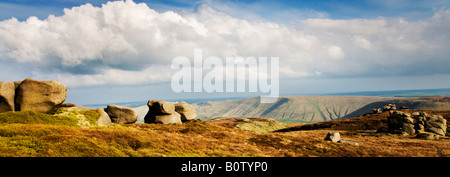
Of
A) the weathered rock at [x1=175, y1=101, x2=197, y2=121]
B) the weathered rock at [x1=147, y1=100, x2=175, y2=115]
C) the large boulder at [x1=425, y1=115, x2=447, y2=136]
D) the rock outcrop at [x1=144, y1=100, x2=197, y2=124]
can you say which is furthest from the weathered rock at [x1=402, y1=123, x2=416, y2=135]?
the weathered rock at [x1=147, y1=100, x2=175, y2=115]

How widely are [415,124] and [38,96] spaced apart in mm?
67422

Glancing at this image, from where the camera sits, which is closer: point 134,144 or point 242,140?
point 134,144

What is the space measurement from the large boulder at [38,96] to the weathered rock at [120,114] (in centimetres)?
866

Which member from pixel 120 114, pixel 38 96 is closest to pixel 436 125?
pixel 120 114

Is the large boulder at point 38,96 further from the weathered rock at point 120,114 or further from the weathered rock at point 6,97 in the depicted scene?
the weathered rock at point 120,114

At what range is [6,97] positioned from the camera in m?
26.5

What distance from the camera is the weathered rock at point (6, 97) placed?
26.4 metres

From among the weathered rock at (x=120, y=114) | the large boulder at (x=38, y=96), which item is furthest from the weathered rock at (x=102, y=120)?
the large boulder at (x=38, y=96)

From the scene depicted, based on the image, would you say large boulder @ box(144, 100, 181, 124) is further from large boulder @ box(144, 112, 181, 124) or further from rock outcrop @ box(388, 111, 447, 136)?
rock outcrop @ box(388, 111, 447, 136)

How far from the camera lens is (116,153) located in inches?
706

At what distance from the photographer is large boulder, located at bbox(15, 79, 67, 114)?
90.2 feet
